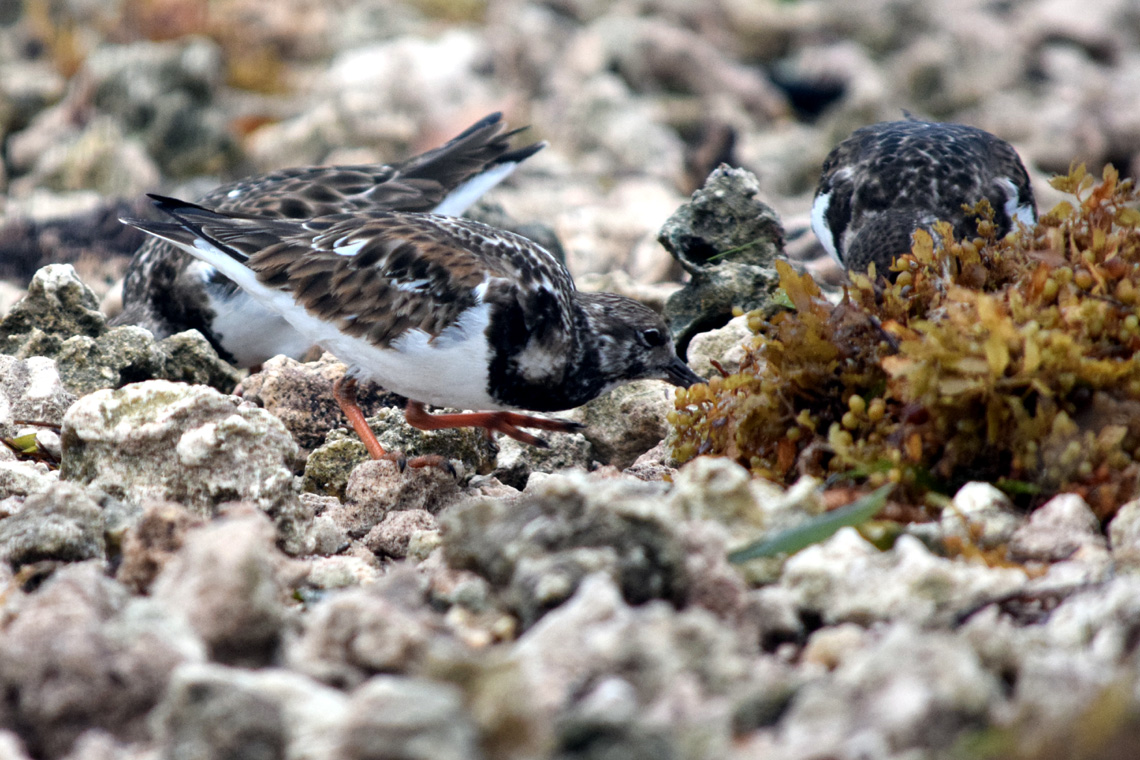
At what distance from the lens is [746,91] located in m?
9.39

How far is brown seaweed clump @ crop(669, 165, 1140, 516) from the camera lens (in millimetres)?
2445

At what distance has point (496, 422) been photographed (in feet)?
12.6

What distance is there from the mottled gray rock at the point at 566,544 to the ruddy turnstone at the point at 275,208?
2588 millimetres

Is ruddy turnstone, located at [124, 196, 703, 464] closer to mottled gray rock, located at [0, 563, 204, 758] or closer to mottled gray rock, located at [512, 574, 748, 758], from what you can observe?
mottled gray rock, located at [0, 563, 204, 758]

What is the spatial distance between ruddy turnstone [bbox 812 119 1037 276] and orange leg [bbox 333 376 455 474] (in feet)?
5.09

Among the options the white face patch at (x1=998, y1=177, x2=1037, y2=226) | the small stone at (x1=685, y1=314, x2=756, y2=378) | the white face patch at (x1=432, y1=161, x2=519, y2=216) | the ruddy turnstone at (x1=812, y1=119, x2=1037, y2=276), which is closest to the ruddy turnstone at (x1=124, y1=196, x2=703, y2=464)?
the small stone at (x1=685, y1=314, x2=756, y2=378)

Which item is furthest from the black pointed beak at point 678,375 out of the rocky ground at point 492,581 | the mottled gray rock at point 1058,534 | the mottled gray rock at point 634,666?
the mottled gray rock at point 634,666

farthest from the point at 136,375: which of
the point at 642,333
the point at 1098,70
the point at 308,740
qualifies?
the point at 1098,70

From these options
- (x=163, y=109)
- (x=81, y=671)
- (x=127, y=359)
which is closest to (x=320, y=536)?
(x=81, y=671)

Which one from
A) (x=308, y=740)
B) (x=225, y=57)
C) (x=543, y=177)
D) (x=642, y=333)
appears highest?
(x=225, y=57)

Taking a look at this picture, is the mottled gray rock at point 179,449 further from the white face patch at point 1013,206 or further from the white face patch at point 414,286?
the white face patch at point 1013,206

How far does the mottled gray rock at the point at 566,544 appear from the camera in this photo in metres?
2.01

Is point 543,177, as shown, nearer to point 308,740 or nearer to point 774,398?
point 774,398

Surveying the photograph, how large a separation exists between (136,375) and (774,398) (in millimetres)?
2311
